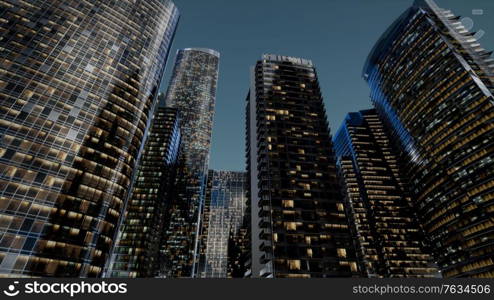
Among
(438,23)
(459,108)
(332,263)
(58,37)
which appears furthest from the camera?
(438,23)

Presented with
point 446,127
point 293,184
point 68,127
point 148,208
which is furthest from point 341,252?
point 148,208

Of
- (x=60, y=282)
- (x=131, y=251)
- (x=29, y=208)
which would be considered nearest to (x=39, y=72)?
(x=29, y=208)

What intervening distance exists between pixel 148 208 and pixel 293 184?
80436 millimetres

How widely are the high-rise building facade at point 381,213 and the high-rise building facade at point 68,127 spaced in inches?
4926

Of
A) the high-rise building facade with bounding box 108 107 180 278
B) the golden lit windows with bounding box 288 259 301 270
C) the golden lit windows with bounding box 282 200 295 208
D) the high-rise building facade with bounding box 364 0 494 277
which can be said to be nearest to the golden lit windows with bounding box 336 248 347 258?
the golden lit windows with bounding box 288 259 301 270

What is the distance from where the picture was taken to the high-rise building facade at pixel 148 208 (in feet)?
383

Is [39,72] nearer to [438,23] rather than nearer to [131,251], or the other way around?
[131,251]

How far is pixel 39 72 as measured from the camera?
62.5 meters

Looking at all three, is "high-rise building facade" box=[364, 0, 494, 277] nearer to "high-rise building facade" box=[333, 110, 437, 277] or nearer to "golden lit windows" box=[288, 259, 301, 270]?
"high-rise building facade" box=[333, 110, 437, 277]

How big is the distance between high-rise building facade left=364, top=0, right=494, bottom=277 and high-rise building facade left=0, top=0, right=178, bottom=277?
115m

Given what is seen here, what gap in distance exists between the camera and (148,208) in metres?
132

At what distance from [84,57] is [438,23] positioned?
16256 cm

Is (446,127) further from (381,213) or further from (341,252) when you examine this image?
(341,252)

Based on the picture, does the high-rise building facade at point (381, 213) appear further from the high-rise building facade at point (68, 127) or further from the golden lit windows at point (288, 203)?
the high-rise building facade at point (68, 127)
